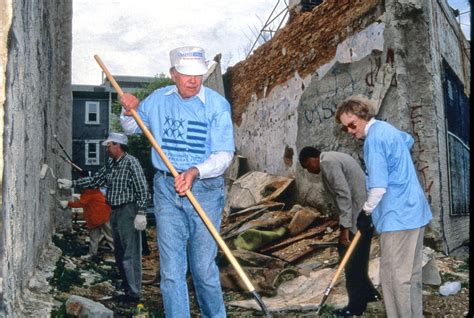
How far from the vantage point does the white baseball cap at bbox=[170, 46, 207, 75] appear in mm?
4145

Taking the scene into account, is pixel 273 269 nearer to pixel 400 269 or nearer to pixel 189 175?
pixel 400 269

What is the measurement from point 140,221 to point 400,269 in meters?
3.09

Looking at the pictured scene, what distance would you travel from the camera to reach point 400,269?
4293 mm

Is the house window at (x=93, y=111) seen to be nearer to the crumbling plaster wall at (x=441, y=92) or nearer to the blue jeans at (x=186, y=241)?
the crumbling plaster wall at (x=441, y=92)

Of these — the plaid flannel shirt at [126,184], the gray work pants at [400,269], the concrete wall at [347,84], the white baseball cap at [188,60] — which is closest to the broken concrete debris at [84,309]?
the plaid flannel shirt at [126,184]

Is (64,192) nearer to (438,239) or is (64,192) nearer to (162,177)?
(438,239)

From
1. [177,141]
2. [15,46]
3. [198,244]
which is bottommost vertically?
[198,244]

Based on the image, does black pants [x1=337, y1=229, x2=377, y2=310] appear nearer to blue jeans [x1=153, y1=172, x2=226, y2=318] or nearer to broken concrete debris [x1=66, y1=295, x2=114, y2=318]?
blue jeans [x1=153, y1=172, x2=226, y2=318]

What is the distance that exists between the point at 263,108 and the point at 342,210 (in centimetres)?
882

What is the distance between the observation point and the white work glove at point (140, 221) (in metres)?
6.39

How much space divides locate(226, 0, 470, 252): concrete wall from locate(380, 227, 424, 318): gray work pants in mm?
3898

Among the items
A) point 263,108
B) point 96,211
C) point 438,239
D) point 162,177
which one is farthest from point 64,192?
point 162,177

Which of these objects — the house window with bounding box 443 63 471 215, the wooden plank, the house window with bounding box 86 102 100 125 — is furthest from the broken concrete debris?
the house window with bounding box 86 102 100 125

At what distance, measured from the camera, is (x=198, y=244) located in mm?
4055
